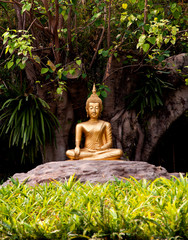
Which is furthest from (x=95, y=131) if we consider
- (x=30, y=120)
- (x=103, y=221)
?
(x=103, y=221)

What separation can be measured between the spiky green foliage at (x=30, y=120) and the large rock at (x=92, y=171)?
A: 131cm

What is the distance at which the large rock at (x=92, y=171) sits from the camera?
4098mm

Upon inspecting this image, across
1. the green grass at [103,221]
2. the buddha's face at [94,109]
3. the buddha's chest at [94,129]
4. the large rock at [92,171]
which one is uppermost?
the buddha's face at [94,109]

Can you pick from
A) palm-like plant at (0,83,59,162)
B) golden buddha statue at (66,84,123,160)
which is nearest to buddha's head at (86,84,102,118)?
golden buddha statue at (66,84,123,160)

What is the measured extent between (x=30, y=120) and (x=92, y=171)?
2105mm

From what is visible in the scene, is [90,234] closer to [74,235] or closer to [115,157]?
[74,235]

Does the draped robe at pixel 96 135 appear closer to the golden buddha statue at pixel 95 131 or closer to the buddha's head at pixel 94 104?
the golden buddha statue at pixel 95 131

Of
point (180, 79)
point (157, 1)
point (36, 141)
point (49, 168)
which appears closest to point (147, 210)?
point (49, 168)

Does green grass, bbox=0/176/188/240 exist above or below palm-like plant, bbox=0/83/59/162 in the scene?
below

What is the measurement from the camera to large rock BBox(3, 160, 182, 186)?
410cm

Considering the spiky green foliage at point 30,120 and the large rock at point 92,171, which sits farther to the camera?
the spiky green foliage at point 30,120

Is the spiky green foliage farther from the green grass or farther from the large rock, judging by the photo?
the green grass

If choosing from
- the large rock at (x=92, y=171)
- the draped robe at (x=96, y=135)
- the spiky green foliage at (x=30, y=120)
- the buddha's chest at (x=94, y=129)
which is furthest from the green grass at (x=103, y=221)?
the spiky green foliage at (x=30, y=120)

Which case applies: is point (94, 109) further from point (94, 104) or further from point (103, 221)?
point (103, 221)
